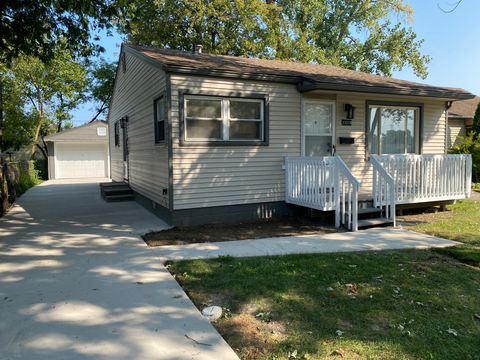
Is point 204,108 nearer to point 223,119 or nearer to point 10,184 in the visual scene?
point 223,119

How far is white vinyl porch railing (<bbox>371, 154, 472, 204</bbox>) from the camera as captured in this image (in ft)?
26.6

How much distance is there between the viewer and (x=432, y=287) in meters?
4.16

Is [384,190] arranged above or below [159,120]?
below

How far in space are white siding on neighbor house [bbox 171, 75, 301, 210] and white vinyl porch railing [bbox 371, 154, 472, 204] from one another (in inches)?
80.3

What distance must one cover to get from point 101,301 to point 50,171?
23.3 meters

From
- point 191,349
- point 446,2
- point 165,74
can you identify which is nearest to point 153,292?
point 191,349

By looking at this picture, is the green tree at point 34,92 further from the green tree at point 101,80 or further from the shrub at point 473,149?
the shrub at point 473,149

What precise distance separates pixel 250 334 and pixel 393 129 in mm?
8329

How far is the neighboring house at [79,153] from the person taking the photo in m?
24.1

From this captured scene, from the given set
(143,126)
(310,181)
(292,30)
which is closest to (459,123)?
(292,30)

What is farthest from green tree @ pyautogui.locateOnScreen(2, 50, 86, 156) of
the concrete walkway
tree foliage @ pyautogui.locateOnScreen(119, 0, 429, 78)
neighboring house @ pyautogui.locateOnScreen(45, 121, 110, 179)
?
the concrete walkway

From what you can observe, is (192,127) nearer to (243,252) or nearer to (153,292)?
(243,252)

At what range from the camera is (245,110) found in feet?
26.5

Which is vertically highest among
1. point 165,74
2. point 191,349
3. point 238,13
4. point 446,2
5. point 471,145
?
point 238,13
